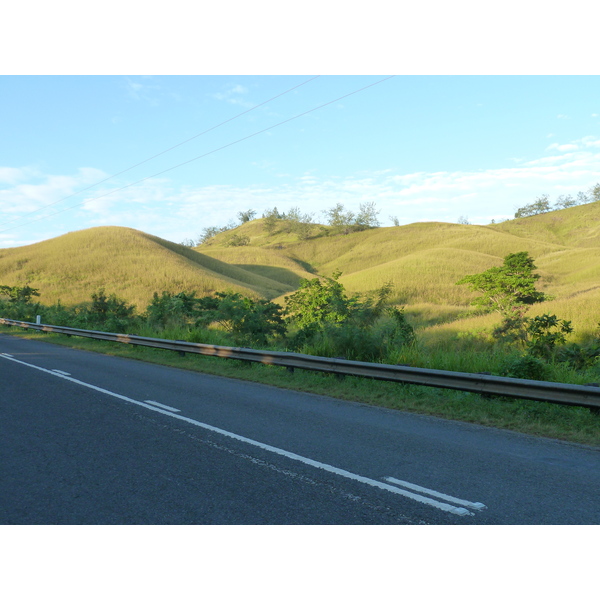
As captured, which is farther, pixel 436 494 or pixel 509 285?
pixel 509 285

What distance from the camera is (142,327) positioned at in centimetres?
Result: 2142

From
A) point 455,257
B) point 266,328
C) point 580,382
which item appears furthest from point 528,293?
point 455,257

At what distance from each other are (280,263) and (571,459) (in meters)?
109

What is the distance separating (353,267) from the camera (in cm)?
10506

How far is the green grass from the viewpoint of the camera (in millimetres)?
6719

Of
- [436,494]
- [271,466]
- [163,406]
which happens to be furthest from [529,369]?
[163,406]

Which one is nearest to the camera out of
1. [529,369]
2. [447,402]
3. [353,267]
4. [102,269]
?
[447,402]

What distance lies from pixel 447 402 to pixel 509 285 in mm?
19491

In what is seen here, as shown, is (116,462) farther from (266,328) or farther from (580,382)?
(266,328)

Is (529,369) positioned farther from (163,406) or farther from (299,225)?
(299,225)

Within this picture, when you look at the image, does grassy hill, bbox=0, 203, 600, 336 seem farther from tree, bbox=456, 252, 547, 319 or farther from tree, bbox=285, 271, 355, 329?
tree, bbox=285, 271, 355, 329

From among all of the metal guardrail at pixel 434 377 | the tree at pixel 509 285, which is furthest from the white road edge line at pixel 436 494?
the tree at pixel 509 285

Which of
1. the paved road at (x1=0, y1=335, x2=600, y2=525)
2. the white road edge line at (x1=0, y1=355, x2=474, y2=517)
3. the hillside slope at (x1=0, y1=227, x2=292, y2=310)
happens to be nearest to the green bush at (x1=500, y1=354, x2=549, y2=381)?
the paved road at (x1=0, y1=335, x2=600, y2=525)

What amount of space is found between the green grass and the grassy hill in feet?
26.0
